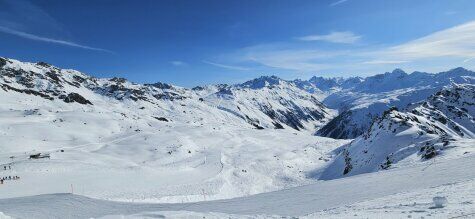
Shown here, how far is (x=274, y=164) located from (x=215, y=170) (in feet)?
43.8

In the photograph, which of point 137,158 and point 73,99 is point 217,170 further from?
point 73,99

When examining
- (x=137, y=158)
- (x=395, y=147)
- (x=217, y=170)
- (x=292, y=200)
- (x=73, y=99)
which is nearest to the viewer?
(x=292, y=200)

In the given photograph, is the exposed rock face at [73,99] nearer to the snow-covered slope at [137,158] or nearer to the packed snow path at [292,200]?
the snow-covered slope at [137,158]

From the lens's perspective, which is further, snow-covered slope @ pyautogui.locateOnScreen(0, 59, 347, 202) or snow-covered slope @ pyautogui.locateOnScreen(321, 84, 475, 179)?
snow-covered slope @ pyautogui.locateOnScreen(321, 84, 475, 179)

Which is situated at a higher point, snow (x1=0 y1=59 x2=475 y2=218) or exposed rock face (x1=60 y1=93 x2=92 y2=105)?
exposed rock face (x1=60 y1=93 x2=92 y2=105)

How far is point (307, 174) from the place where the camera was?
67.2m

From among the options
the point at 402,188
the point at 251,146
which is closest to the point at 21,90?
the point at 251,146

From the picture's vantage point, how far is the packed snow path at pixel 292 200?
25.1m

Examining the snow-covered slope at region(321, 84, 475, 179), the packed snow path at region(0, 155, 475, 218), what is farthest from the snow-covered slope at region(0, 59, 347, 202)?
the packed snow path at region(0, 155, 475, 218)

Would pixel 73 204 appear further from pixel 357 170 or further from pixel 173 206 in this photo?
pixel 357 170

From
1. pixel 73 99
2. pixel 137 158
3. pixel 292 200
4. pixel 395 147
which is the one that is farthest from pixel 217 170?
pixel 73 99

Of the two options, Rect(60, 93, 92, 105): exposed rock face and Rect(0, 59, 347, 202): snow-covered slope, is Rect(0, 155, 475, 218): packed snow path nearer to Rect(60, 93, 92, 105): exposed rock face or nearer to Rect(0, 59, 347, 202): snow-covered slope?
Rect(0, 59, 347, 202): snow-covered slope

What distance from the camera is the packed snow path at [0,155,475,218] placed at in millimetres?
25141

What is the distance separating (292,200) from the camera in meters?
27.8
